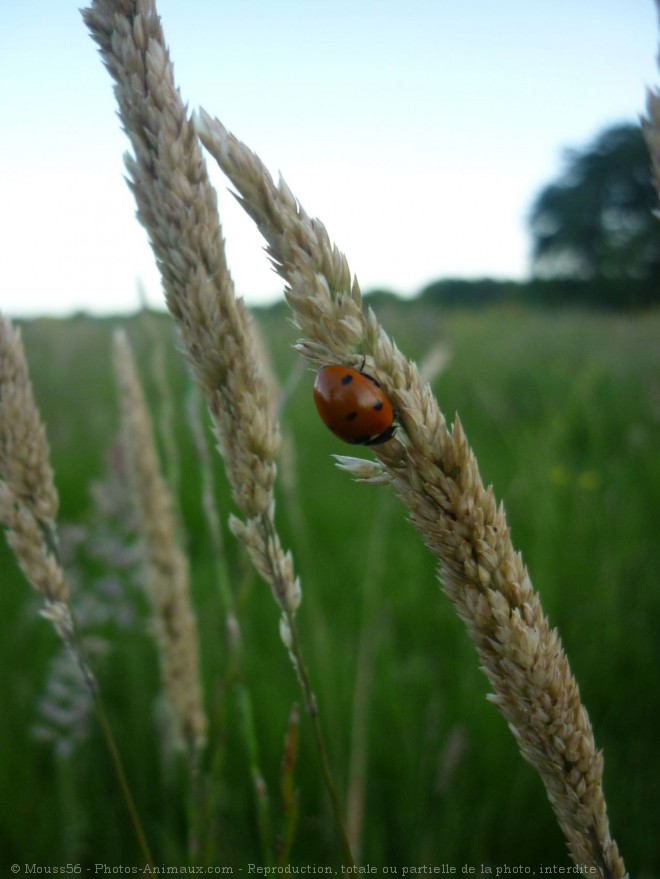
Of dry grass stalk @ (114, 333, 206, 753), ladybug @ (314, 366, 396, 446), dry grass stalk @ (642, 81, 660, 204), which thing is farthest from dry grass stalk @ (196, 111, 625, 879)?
dry grass stalk @ (114, 333, 206, 753)

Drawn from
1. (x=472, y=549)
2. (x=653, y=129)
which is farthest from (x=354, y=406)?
(x=653, y=129)

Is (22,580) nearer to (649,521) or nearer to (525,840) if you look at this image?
(525,840)

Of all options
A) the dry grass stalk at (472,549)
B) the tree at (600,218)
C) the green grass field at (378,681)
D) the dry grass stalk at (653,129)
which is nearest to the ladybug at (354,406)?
the dry grass stalk at (472,549)

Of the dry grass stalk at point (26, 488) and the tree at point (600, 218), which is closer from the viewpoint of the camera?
the dry grass stalk at point (26, 488)

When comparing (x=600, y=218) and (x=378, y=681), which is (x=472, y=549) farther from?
(x=600, y=218)

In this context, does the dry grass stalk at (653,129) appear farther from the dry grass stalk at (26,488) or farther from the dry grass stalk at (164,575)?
the dry grass stalk at (164,575)

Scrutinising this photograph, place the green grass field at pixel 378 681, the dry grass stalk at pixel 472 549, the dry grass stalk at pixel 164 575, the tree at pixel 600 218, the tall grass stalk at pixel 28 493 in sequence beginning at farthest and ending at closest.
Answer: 1. the tree at pixel 600 218
2. the green grass field at pixel 378 681
3. the dry grass stalk at pixel 164 575
4. the tall grass stalk at pixel 28 493
5. the dry grass stalk at pixel 472 549

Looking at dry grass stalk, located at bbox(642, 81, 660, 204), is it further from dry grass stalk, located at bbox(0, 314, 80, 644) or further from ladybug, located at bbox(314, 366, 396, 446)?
dry grass stalk, located at bbox(0, 314, 80, 644)
